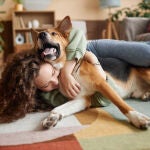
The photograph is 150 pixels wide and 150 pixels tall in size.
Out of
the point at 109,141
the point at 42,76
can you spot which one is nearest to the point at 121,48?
the point at 42,76

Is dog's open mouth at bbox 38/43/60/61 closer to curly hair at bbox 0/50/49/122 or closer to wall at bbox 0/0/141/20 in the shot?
curly hair at bbox 0/50/49/122

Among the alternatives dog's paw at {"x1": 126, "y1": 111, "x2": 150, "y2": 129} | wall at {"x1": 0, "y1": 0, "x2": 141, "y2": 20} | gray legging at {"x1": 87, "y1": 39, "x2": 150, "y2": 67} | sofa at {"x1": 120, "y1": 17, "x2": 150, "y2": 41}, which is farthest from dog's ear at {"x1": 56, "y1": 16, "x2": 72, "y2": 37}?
wall at {"x1": 0, "y1": 0, "x2": 141, "y2": 20}

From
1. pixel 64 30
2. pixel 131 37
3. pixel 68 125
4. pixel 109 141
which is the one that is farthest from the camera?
pixel 131 37

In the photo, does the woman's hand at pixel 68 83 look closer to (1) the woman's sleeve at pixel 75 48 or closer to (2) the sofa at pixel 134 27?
(1) the woman's sleeve at pixel 75 48

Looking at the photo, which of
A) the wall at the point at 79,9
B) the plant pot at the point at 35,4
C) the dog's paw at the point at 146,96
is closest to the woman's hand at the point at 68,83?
the dog's paw at the point at 146,96

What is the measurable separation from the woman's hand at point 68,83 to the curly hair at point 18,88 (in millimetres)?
141

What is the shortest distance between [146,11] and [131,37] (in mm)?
1296

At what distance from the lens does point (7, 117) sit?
4.61ft

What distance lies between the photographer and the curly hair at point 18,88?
1.42 metres

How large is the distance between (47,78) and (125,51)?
58 centimetres

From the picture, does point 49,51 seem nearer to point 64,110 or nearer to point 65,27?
point 65,27

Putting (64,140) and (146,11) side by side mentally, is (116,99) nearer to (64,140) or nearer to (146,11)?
(64,140)

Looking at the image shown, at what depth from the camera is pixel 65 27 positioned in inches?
61.4

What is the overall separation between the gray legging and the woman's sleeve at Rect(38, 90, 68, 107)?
1.45ft
